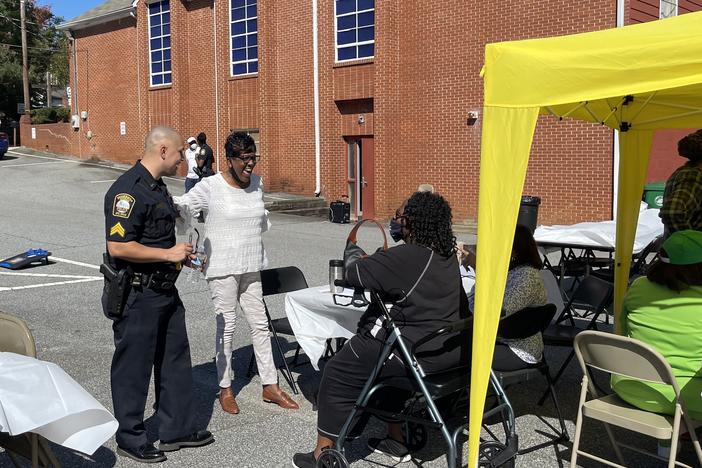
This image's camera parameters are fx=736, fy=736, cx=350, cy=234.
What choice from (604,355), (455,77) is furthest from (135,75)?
(604,355)

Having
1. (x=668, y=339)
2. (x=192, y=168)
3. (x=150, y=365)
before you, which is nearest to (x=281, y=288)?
(x=150, y=365)

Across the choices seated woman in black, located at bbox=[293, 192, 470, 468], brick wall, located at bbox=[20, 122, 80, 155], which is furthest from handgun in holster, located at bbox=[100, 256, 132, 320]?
brick wall, located at bbox=[20, 122, 80, 155]

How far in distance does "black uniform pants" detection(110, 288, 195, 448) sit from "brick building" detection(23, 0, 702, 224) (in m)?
12.4

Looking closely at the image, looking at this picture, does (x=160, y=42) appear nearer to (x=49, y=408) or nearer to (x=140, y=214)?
(x=140, y=214)

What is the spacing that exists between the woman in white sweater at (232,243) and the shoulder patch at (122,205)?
0.72m

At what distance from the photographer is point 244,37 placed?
22.6m

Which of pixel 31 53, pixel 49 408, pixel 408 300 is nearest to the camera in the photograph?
pixel 49 408

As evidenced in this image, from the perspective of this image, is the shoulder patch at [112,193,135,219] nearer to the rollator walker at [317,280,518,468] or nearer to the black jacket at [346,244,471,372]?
the black jacket at [346,244,471,372]

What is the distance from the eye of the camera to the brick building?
15.8 meters

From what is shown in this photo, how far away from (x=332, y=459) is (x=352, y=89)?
648 inches

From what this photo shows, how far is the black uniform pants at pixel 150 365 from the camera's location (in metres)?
4.26

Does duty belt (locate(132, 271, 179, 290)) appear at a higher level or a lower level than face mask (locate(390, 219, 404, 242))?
lower

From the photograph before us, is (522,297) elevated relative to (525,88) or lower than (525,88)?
lower

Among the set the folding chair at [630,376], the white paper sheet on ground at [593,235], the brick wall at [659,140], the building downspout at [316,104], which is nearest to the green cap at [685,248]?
the folding chair at [630,376]
